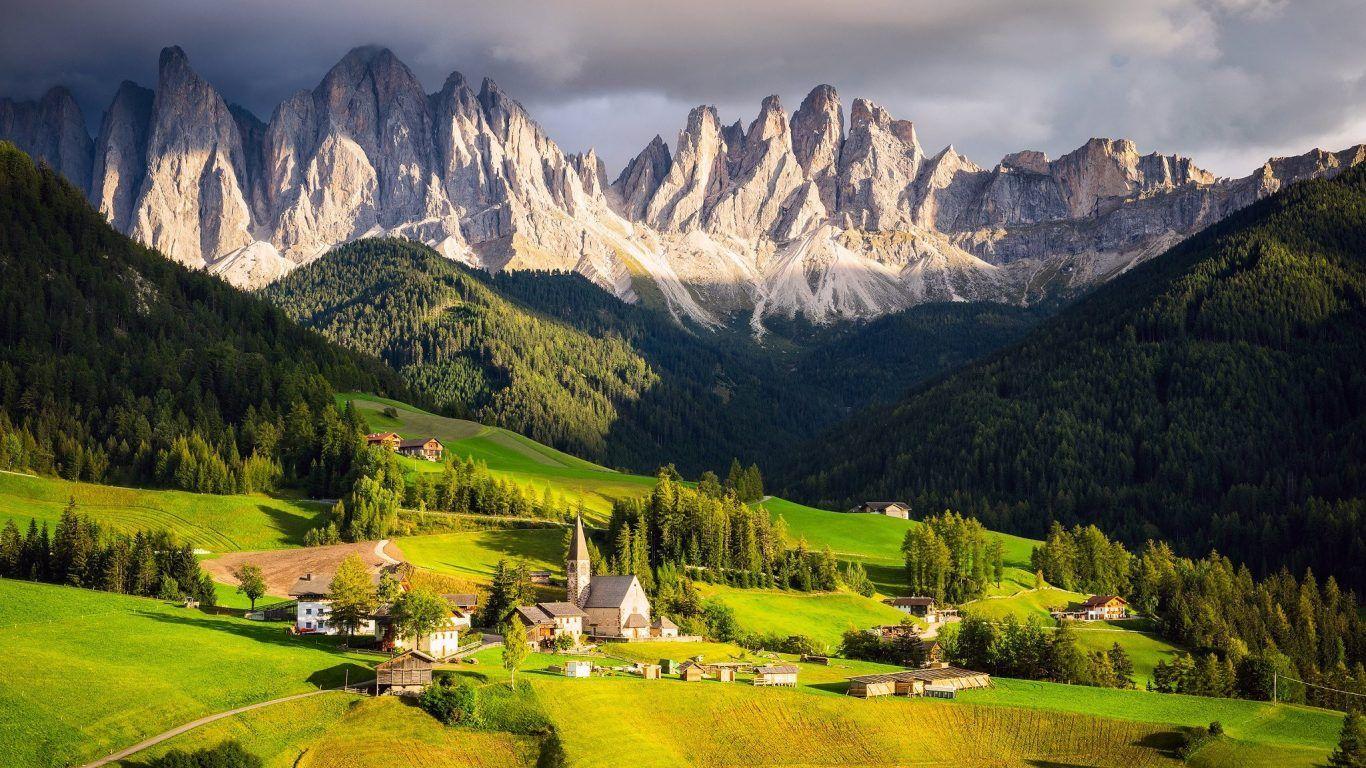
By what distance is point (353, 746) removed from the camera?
72.8 metres

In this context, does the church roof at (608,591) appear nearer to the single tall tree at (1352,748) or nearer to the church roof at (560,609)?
the church roof at (560,609)

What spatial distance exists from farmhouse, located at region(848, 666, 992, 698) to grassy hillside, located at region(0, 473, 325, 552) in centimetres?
7105

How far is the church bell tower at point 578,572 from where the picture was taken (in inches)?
4577

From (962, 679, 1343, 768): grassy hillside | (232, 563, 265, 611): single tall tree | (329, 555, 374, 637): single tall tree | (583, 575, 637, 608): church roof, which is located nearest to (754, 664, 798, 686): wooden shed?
(962, 679, 1343, 768): grassy hillside

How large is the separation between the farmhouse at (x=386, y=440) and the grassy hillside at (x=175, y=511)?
3421 centimetres

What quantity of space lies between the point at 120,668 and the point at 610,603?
45.5 m

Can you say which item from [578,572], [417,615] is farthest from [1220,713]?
[417,615]

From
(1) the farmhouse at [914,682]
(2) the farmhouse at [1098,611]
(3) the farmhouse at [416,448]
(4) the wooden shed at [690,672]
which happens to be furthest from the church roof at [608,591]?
(3) the farmhouse at [416,448]

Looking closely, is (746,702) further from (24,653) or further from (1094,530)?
(1094,530)

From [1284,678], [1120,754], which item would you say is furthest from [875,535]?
[1120,754]

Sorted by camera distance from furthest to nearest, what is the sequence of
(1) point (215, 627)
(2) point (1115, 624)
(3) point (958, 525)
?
1. (3) point (958, 525)
2. (2) point (1115, 624)
3. (1) point (215, 627)


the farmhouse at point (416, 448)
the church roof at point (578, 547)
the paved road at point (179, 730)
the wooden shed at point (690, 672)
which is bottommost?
the paved road at point (179, 730)

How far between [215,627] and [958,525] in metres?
101

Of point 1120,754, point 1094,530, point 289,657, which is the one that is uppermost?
point 1094,530
